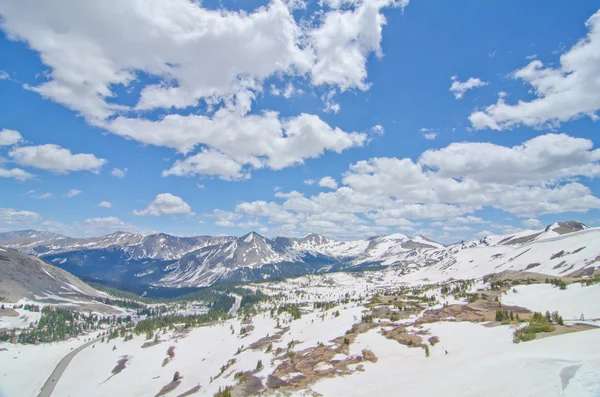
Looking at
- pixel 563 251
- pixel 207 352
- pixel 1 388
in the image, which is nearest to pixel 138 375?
pixel 207 352

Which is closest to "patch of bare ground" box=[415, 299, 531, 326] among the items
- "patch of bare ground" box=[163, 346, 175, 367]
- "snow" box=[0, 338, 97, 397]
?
"patch of bare ground" box=[163, 346, 175, 367]

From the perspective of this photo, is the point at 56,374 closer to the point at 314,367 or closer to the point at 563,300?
the point at 314,367

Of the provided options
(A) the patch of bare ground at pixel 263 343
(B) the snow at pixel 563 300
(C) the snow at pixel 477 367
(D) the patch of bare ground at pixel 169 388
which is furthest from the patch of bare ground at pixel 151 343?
(B) the snow at pixel 563 300

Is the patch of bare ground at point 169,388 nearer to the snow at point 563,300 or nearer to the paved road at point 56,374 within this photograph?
the paved road at point 56,374

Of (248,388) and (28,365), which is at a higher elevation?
(248,388)

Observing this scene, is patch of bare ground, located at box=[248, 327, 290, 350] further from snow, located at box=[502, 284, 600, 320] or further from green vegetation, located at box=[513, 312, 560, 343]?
green vegetation, located at box=[513, 312, 560, 343]

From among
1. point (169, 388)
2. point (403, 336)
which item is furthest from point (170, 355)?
point (403, 336)
